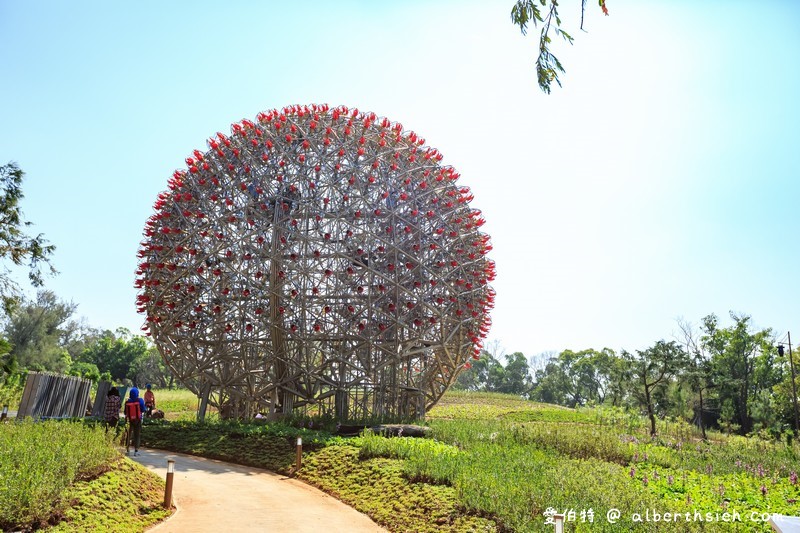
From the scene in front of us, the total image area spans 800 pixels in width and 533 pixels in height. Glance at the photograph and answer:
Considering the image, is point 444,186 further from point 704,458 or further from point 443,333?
point 704,458

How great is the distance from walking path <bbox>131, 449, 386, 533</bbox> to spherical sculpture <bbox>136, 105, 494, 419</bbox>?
5847mm

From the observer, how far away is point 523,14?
551cm

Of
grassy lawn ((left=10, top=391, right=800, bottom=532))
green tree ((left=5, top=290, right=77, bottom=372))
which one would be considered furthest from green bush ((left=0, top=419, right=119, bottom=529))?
green tree ((left=5, top=290, right=77, bottom=372))

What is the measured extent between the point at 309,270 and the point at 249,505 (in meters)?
9.22

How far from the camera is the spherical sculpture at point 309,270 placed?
18.3 metres

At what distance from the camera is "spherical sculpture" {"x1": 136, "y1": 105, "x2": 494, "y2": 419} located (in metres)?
18.3

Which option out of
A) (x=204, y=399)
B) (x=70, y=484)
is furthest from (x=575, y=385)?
(x=70, y=484)

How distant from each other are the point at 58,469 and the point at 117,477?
58.6 inches

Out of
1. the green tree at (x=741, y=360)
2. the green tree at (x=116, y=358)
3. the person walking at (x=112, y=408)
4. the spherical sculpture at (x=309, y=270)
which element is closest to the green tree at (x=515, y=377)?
the green tree at (x=741, y=360)

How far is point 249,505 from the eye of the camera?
9.74 metres

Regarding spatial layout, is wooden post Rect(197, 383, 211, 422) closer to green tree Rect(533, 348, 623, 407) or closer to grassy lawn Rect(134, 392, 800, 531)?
grassy lawn Rect(134, 392, 800, 531)

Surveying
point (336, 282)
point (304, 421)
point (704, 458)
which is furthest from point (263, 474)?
point (704, 458)

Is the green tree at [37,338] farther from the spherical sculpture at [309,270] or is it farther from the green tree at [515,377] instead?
the green tree at [515,377]

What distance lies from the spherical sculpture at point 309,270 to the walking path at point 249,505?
5847mm
